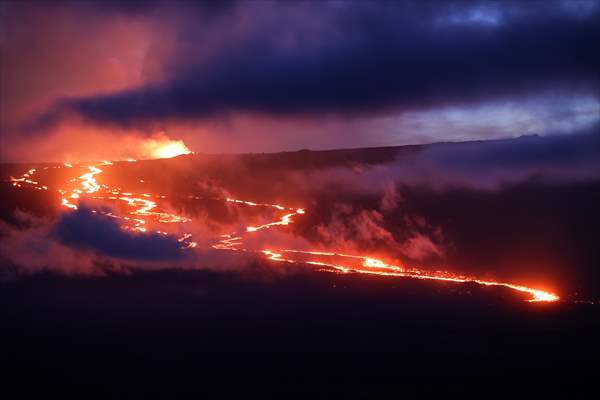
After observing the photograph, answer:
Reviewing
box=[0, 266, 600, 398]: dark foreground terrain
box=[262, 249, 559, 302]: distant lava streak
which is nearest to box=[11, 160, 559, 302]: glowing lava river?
box=[262, 249, 559, 302]: distant lava streak

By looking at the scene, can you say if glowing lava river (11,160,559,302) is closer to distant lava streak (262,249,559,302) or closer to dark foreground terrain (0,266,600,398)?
distant lava streak (262,249,559,302)

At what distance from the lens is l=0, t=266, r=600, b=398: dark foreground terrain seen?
8.91m

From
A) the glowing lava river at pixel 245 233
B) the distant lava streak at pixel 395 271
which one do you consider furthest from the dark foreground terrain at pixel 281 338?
the glowing lava river at pixel 245 233

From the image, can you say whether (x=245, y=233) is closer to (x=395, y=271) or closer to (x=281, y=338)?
(x=395, y=271)

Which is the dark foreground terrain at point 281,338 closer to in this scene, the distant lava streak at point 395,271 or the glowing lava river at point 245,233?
the distant lava streak at point 395,271

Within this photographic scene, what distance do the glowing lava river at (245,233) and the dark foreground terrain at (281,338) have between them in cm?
89

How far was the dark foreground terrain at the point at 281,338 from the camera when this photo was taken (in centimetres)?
891

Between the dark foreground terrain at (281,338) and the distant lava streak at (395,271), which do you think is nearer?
the dark foreground terrain at (281,338)

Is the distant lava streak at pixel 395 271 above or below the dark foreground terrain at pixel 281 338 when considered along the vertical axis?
above

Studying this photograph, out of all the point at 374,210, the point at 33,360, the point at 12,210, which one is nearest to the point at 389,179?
the point at 374,210

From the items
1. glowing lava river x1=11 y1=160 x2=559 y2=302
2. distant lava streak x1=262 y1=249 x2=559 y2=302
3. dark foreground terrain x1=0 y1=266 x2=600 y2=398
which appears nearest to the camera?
dark foreground terrain x1=0 y1=266 x2=600 y2=398

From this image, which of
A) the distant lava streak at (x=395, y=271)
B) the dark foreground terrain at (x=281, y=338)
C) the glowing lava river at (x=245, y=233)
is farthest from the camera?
the glowing lava river at (x=245, y=233)

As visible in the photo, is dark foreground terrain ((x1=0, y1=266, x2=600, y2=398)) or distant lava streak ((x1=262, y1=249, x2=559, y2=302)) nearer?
dark foreground terrain ((x1=0, y1=266, x2=600, y2=398))

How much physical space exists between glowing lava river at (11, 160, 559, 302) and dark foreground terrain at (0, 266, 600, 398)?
89 cm
